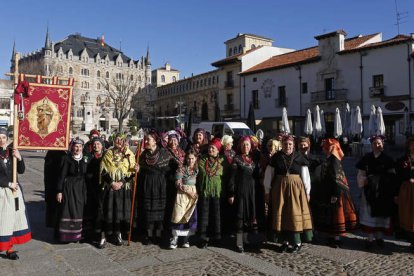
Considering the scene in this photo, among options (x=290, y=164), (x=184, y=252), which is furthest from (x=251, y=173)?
(x=184, y=252)

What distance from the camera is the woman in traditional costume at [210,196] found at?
576 cm

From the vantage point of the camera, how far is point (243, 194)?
574 centimetres

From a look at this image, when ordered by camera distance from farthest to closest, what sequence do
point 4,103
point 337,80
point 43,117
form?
point 4,103, point 337,80, point 43,117

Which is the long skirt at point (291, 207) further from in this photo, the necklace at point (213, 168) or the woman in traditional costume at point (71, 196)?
the woman in traditional costume at point (71, 196)

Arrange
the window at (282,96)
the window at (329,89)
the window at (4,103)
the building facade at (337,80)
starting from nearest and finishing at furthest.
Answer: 1. the building facade at (337,80)
2. the window at (329,89)
3. the window at (282,96)
4. the window at (4,103)

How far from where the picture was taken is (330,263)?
5.12 m

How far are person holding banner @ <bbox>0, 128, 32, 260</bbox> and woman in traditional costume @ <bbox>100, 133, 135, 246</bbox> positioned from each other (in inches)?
44.6

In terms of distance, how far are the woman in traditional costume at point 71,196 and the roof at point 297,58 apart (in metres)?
28.8

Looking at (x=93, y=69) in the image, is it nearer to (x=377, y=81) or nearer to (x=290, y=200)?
(x=377, y=81)

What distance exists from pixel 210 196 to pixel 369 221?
250 cm

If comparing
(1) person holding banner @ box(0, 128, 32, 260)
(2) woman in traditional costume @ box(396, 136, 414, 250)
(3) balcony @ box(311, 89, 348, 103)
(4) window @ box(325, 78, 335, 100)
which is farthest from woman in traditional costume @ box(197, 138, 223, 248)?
(4) window @ box(325, 78, 335, 100)

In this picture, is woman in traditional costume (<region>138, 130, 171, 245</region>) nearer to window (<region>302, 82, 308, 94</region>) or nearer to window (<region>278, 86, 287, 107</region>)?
window (<region>302, 82, 308, 94</region>)

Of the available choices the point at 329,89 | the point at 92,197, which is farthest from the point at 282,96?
the point at 92,197

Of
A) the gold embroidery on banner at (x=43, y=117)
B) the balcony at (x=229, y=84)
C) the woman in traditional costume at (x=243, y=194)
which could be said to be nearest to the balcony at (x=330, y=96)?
the balcony at (x=229, y=84)
